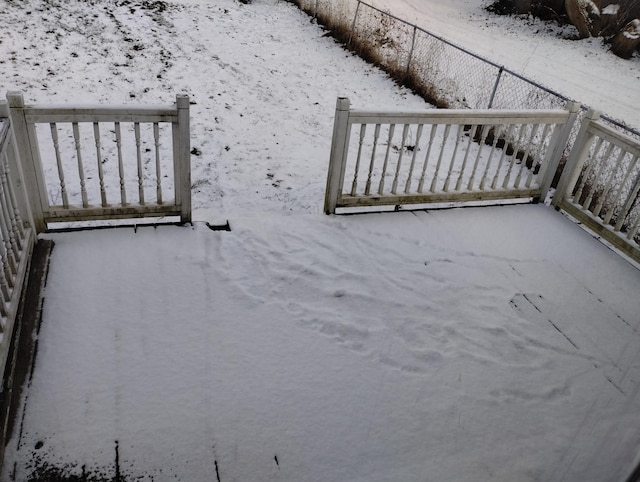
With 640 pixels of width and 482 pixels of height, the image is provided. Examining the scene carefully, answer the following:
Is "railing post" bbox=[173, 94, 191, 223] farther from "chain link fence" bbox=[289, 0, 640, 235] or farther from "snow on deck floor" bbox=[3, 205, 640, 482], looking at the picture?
"chain link fence" bbox=[289, 0, 640, 235]

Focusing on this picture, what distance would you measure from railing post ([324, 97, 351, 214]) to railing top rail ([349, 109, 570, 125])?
0.07 metres

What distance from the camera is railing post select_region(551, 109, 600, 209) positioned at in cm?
445

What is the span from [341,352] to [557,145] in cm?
311

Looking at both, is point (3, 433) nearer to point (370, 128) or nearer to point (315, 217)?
point (315, 217)

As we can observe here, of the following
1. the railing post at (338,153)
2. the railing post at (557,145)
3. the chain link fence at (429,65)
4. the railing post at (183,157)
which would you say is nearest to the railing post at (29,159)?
the railing post at (183,157)

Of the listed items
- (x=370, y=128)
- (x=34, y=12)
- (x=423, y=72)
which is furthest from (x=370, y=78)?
(x=34, y=12)

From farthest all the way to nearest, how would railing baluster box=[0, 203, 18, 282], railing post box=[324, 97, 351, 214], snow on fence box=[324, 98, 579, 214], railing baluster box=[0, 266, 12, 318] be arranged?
1. snow on fence box=[324, 98, 579, 214]
2. railing post box=[324, 97, 351, 214]
3. railing baluster box=[0, 203, 18, 282]
4. railing baluster box=[0, 266, 12, 318]

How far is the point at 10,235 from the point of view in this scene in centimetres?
288

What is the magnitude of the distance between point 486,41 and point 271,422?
44.2ft

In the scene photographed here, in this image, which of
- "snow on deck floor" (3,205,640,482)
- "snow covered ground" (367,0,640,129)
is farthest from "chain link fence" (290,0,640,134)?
"snow on deck floor" (3,205,640,482)

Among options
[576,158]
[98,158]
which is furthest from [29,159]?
[576,158]

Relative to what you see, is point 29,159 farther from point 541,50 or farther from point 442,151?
point 541,50

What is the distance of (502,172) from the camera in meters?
7.14

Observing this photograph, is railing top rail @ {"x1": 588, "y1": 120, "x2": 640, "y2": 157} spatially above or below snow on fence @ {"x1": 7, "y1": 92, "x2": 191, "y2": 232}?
above
